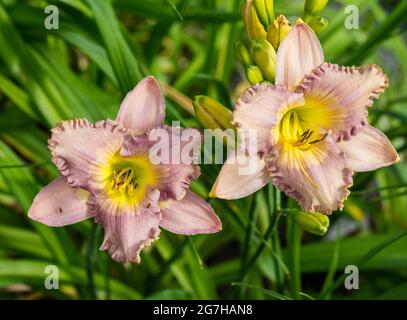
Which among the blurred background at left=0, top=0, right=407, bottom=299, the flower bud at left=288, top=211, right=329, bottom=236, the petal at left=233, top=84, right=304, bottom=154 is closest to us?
the petal at left=233, top=84, right=304, bottom=154

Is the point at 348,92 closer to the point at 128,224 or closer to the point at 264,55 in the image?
the point at 264,55

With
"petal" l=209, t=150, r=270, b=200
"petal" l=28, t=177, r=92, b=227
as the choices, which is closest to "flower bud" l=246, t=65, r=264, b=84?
"petal" l=209, t=150, r=270, b=200

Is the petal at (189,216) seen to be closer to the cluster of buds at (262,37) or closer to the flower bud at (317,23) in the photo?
the cluster of buds at (262,37)

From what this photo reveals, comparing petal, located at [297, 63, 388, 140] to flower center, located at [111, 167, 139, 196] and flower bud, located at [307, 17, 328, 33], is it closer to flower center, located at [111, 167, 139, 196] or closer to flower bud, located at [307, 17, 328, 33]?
flower bud, located at [307, 17, 328, 33]

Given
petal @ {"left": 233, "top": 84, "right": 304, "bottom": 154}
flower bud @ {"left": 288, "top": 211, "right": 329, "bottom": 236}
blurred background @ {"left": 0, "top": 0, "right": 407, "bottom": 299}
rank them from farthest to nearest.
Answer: blurred background @ {"left": 0, "top": 0, "right": 407, "bottom": 299}, flower bud @ {"left": 288, "top": 211, "right": 329, "bottom": 236}, petal @ {"left": 233, "top": 84, "right": 304, "bottom": 154}

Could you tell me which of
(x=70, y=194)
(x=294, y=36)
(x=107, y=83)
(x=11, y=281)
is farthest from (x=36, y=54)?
(x=294, y=36)

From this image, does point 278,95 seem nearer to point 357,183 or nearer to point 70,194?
point 70,194

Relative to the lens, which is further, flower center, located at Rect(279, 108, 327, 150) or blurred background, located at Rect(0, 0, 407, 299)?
blurred background, located at Rect(0, 0, 407, 299)
